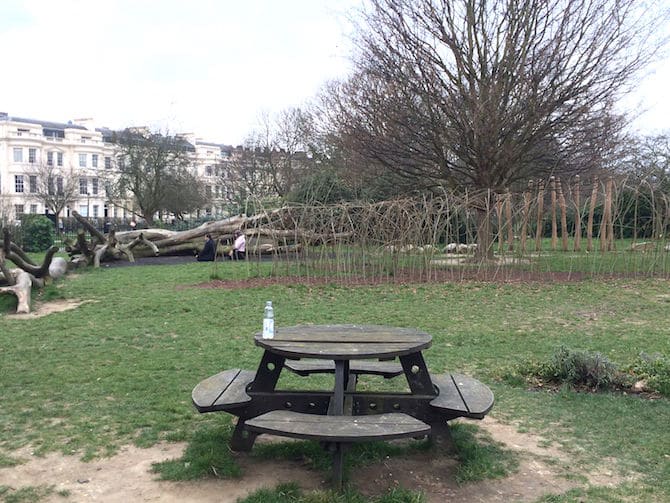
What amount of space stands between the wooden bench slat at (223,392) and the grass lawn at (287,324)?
327mm

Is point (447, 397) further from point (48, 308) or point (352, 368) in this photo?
point (48, 308)

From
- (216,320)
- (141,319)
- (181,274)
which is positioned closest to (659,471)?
(216,320)

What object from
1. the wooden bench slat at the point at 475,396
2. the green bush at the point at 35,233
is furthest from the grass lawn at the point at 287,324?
the green bush at the point at 35,233

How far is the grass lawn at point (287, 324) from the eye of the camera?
12.7 feet

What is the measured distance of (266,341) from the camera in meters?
3.62

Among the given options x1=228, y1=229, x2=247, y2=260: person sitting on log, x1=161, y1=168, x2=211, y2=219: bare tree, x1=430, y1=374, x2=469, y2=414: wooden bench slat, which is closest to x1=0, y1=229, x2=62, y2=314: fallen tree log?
x1=430, y1=374, x2=469, y2=414: wooden bench slat

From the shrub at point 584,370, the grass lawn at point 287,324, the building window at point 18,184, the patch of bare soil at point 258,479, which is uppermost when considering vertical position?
the building window at point 18,184

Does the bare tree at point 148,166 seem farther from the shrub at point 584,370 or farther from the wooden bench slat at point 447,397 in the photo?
the wooden bench slat at point 447,397

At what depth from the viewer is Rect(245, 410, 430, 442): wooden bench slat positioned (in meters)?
2.92

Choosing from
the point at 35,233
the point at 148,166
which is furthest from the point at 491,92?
the point at 148,166

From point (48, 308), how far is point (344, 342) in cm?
759

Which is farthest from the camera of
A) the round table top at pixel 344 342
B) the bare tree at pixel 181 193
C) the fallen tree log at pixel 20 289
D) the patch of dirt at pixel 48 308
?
the bare tree at pixel 181 193

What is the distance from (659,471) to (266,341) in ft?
7.74

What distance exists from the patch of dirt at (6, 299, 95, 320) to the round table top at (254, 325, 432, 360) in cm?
637
